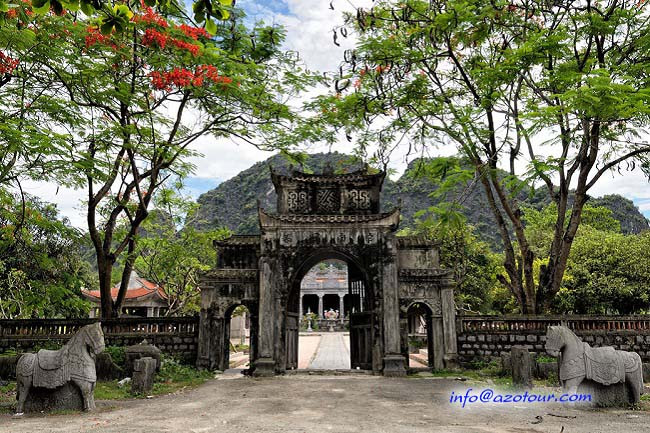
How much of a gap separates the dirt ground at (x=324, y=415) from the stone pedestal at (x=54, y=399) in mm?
336

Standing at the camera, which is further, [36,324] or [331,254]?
[331,254]

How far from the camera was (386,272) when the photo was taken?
1341 cm

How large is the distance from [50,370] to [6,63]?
6744mm

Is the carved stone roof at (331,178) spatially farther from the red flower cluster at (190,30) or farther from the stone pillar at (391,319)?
the red flower cluster at (190,30)

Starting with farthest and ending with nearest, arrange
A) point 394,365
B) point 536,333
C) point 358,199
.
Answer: point 358,199 → point 536,333 → point 394,365

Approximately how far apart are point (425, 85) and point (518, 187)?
13.6ft

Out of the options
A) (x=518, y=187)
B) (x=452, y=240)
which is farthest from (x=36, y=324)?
(x=452, y=240)

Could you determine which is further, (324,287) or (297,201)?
(324,287)

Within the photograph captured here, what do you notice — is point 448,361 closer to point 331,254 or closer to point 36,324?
point 331,254

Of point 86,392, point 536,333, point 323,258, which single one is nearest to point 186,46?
point 323,258

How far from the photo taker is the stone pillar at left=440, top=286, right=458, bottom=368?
13.5 metres

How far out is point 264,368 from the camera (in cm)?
1254

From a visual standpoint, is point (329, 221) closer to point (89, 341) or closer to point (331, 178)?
point (331, 178)

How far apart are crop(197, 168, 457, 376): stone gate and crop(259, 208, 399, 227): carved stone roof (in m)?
0.03
